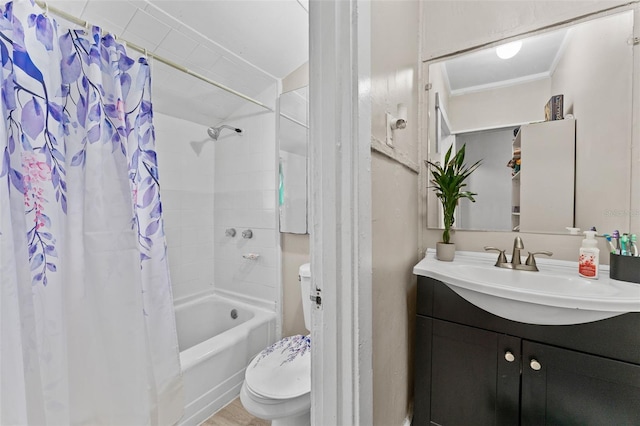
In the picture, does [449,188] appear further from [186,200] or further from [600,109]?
[186,200]

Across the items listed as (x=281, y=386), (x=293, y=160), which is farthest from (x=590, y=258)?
(x=293, y=160)

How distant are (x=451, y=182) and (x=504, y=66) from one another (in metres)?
0.60

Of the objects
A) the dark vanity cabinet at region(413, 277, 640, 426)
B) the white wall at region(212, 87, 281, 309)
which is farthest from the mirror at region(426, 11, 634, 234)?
the white wall at region(212, 87, 281, 309)

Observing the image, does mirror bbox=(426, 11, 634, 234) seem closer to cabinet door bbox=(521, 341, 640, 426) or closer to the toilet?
cabinet door bbox=(521, 341, 640, 426)

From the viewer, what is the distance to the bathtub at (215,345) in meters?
1.49

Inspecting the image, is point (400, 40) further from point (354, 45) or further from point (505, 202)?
point (505, 202)

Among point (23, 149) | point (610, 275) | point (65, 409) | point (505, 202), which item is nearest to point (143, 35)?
point (23, 149)

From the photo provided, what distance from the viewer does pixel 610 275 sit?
1.01 meters

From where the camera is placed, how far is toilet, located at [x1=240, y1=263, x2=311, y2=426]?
117 cm

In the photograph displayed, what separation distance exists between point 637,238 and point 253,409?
5.40 ft

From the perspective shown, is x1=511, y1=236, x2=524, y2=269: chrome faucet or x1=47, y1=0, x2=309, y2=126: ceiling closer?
x1=511, y1=236, x2=524, y2=269: chrome faucet

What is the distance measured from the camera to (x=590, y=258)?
3.38 feet

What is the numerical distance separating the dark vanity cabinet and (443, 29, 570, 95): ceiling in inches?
39.3

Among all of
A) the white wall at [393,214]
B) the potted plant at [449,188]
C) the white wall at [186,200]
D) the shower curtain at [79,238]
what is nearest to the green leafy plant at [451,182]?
the potted plant at [449,188]
